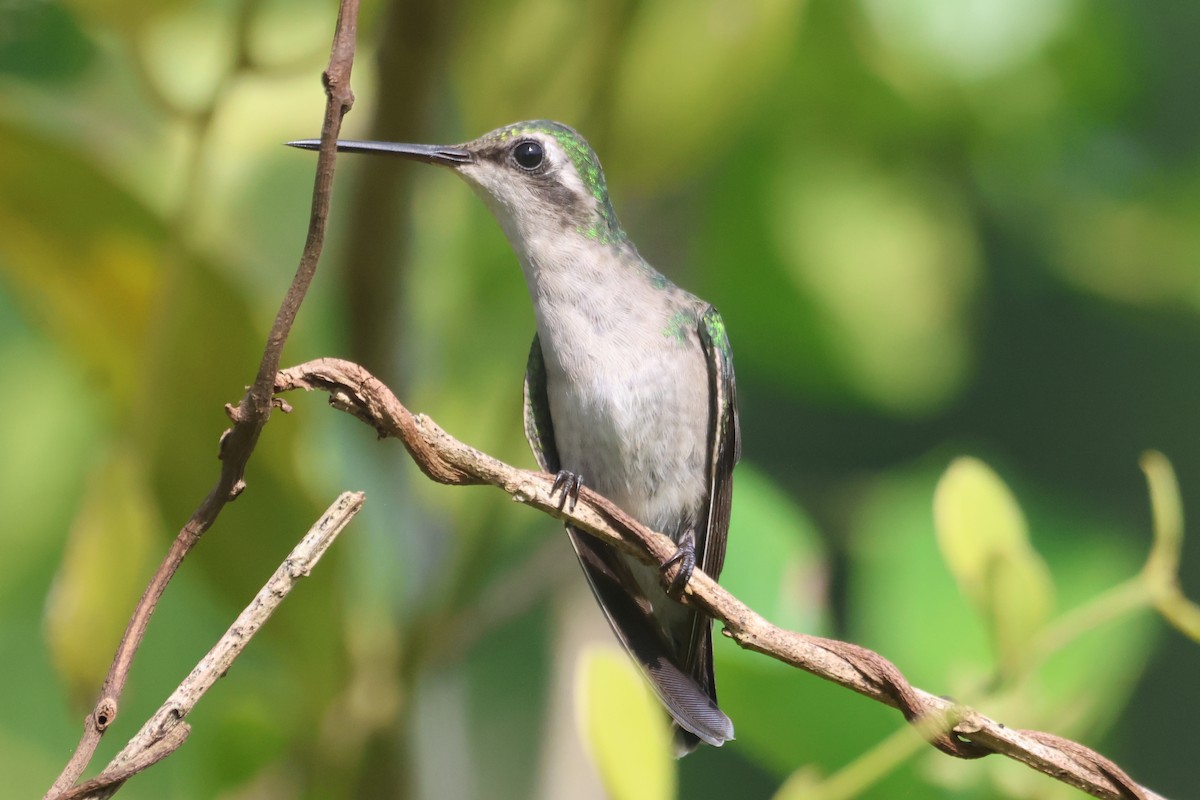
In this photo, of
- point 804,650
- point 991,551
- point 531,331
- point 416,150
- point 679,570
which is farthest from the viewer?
point 531,331

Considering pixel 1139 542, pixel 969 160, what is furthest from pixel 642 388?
pixel 1139 542

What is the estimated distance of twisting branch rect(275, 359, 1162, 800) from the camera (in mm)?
816

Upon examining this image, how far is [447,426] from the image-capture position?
173cm

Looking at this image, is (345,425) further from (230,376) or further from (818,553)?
(818,553)

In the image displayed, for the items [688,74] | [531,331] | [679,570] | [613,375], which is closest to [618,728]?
[679,570]

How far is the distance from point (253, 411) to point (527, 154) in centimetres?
103

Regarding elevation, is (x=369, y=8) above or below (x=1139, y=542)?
above

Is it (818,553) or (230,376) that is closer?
(230,376)

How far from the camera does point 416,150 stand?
1.44 metres

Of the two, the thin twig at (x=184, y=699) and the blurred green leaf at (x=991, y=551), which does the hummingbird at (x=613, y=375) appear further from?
the thin twig at (x=184, y=699)

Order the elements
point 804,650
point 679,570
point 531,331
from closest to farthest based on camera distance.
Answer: point 804,650 < point 679,570 < point 531,331

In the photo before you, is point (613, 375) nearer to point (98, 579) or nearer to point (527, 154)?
point (527, 154)

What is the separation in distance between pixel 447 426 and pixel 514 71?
477 mm

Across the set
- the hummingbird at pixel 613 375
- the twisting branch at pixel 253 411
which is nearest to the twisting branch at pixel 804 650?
the twisting branch at pixel 253 411
